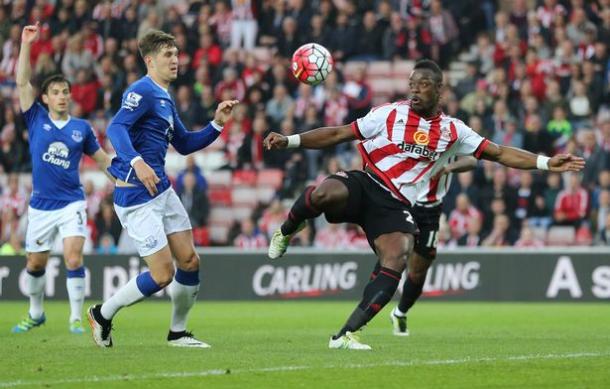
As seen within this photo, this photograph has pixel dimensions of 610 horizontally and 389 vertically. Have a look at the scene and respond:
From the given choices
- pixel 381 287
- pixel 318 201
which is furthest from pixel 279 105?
pixel 381 287

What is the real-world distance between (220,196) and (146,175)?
1443 cm

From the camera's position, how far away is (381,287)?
1018 cm

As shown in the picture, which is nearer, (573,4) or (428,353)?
(428,353)

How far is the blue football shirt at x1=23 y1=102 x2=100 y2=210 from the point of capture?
13188mm

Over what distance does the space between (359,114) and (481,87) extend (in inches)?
91.7

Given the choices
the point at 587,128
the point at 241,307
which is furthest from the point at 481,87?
the point at 241,307

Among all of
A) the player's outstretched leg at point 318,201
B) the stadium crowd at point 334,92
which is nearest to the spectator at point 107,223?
the stadium crowd at point 334,92

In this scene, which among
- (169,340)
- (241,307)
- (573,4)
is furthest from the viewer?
(573,4)

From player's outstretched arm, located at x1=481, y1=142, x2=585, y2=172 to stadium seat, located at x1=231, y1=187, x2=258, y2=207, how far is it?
13382 mm

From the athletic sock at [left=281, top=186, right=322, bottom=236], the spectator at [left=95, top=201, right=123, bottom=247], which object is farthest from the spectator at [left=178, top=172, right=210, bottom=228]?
the athletic sock at [left=281, top=186, right=322, bottom=236]

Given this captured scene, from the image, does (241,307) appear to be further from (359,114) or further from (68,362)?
(68,362)

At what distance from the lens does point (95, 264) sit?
21234mm

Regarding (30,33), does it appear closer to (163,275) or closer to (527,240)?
(163,275)

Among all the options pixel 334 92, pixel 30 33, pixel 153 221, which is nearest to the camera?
pixel 153 221
